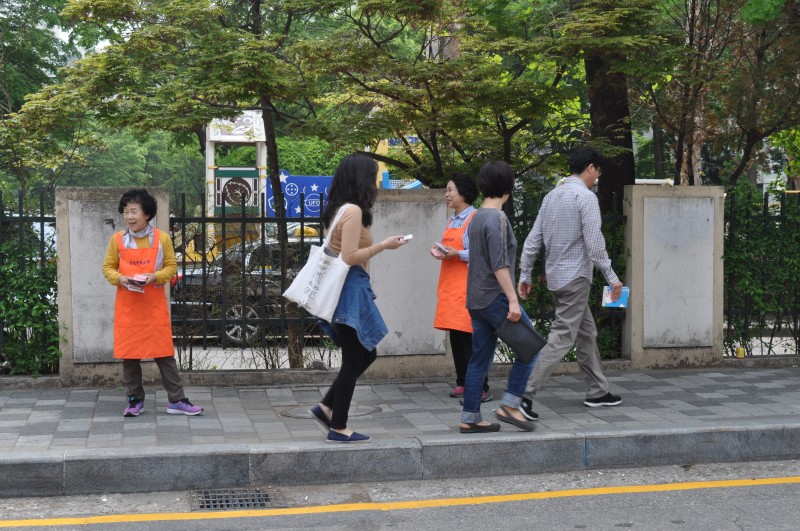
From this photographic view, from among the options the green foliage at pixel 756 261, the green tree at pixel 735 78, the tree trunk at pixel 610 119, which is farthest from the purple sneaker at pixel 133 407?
the green tree at pixel 735 78

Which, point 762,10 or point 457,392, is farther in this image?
point 762,10

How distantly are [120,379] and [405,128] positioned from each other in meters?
3.57

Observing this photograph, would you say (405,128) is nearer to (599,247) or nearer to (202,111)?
(202,111)

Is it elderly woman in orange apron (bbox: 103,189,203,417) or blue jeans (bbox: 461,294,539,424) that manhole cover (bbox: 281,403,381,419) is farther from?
blue jeans (bbox: 461,294,539,424)

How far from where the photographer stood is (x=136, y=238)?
6.86 metres

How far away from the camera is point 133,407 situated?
6852 mm

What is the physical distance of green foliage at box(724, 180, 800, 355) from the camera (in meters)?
9.24

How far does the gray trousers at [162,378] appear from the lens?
6.84m

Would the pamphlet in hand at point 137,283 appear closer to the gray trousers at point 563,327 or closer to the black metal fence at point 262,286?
the black metal fence at point 262,286

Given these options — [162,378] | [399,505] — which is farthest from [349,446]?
[162,378]

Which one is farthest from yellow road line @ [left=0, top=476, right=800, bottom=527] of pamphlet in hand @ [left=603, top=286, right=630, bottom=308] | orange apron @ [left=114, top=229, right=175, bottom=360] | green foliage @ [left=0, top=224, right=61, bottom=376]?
green foliage @ [left=0, top=224, right=61, bottom=376]

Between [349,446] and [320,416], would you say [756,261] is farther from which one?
[349,446]

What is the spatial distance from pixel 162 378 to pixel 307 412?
1074 millimetres

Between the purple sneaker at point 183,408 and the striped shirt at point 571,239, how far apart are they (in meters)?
2.51
